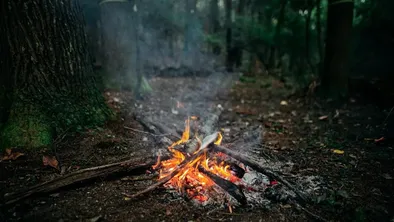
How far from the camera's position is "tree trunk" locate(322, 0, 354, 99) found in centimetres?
630

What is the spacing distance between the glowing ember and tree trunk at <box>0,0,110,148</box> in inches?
61.0

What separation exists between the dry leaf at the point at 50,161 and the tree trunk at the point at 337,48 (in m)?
6.36

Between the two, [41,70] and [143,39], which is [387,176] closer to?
[41,70]

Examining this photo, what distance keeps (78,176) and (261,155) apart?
233 cm

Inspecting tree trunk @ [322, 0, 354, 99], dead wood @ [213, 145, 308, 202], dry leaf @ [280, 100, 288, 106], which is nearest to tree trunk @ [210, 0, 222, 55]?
dry leaf @ [280, 100, 288, 106]

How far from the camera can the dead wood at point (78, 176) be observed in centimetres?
227

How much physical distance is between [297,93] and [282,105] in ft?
3.85

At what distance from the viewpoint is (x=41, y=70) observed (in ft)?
11.0

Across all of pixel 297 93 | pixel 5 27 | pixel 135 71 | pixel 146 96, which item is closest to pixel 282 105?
pixel 297 93

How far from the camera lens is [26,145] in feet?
10.5

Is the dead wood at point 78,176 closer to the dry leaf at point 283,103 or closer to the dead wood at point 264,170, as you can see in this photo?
the dead wood at point 264,170

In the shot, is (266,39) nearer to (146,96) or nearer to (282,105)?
(282,105)

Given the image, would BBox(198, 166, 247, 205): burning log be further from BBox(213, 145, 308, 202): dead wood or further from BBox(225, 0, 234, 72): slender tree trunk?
BBox(225, 0, 234, 72): slender tree trunk

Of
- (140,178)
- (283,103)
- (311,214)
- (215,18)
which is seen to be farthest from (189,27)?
(311,214)
